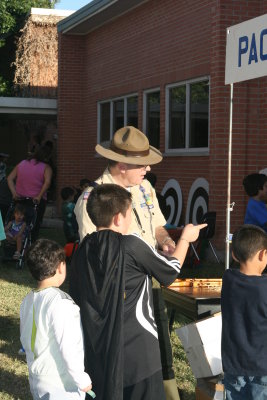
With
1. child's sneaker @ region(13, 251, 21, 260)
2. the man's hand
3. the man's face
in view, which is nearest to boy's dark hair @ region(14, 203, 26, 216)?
child's sneaker @ region(13, 251, 21, 260)

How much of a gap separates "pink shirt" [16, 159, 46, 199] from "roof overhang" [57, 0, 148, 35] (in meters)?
5.18

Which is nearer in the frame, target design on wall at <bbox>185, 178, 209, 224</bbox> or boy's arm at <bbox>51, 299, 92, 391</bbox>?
boy's arm at <bbox>51, 299, 92, 391</bbox>

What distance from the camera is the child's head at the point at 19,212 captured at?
12.6 meters

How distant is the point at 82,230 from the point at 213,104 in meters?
8.44

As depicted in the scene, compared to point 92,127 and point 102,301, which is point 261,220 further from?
point 92,127

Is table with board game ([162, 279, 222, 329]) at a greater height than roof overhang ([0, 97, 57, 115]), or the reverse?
roof overhang ([0, 97, 57, 115])

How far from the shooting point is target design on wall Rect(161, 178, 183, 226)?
1464cm

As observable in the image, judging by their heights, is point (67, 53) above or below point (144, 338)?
above

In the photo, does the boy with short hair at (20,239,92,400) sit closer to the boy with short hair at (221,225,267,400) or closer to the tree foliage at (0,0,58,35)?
the boy with short hair at (221,225,267,400)

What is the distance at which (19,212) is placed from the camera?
41.6ft

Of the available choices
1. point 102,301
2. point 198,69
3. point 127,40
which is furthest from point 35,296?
point 127,40

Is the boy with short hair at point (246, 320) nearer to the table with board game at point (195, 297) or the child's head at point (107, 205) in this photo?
the child's head at point (107, 205)

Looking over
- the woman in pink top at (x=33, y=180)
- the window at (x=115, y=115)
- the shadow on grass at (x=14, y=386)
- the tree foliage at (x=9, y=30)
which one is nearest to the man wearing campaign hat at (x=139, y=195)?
the shadow on grass at (x=14, y=386)

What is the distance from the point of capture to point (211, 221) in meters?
12.2
